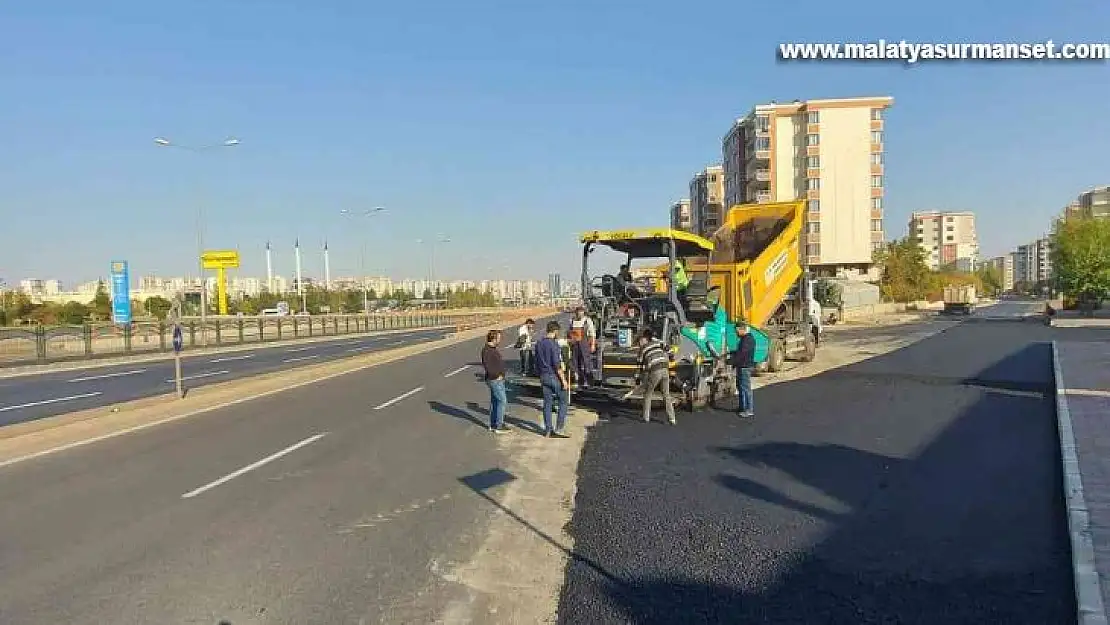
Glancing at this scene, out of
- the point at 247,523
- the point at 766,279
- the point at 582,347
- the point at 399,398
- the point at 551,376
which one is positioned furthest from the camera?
Answer: the point at 766,279

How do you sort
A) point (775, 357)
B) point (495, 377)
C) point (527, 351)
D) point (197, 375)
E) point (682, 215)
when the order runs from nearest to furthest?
point (495, 377)
point (527, 351)
point (775, 357)
point (197, 375)
point (682, 215)

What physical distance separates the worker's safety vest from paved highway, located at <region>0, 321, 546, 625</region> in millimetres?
2560

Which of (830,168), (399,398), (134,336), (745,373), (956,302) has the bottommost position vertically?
(956,302)

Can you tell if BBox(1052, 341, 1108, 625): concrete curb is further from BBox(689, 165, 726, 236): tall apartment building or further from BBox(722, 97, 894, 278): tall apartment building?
BBox(689, 165, 726, 236): tall apartment building

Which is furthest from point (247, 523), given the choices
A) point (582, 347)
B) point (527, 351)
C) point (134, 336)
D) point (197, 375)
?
point (134, 336)

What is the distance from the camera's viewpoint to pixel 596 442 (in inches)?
424

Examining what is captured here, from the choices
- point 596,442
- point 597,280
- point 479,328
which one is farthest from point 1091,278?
point 596,442

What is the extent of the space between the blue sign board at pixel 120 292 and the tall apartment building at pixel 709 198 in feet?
255

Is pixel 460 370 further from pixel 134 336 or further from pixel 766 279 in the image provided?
pixel 134 336

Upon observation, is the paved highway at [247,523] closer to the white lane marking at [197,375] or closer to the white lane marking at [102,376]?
the white lane marking at [197,375]

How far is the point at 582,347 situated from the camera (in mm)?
13188

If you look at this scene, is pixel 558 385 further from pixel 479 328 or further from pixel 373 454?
pixel 479 328

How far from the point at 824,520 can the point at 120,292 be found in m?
35.6

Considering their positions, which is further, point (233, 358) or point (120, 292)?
point (120, 292)
